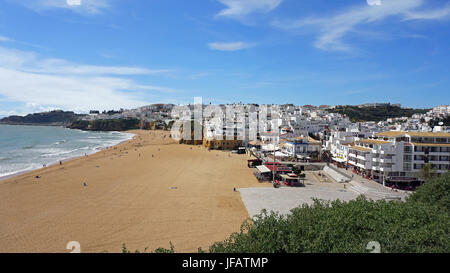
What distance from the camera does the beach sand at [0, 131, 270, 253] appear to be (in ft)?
40.5

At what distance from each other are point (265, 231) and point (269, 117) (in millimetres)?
73527

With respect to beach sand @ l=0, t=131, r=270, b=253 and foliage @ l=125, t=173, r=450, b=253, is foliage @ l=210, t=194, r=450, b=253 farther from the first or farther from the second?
beach sand @ l=0, t=131, r=270, b=253

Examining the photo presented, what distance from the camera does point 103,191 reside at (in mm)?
20375

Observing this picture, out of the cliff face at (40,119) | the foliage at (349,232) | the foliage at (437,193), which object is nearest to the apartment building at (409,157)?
the foliage at (437,193)

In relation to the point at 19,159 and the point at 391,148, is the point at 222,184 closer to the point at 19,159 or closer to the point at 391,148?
the point at 391,148

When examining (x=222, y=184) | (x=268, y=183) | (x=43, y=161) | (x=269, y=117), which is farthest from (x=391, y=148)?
(x=269, y=117)

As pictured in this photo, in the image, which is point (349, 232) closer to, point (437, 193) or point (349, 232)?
point (349, 232)

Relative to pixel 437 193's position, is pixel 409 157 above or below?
above

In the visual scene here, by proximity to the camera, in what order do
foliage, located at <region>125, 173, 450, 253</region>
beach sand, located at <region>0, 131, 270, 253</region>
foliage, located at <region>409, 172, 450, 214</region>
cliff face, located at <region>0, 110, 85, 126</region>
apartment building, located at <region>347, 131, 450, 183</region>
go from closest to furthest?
foliage, located at <region>125, 173, 450, 253</region>, beach sand, located at <region>0, 131, 270, 253</region>, foliage, located at <region>409, 172, 450, 214</region>, apartment building, located at <region>347, 131, 450, 183</region>, cliff face, located at <region>0, 110, 85, 126</region>

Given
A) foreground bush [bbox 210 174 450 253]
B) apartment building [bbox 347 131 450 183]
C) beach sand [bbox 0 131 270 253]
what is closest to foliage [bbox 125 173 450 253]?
foreground bush [bbox 210 174 450 253]

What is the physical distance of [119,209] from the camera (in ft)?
53.5

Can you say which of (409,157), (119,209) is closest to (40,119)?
(119,209)

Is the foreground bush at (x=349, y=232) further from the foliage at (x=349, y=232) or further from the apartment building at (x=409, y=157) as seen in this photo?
the apartment building at (x=409, y=157)

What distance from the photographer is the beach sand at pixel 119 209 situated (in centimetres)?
1234
